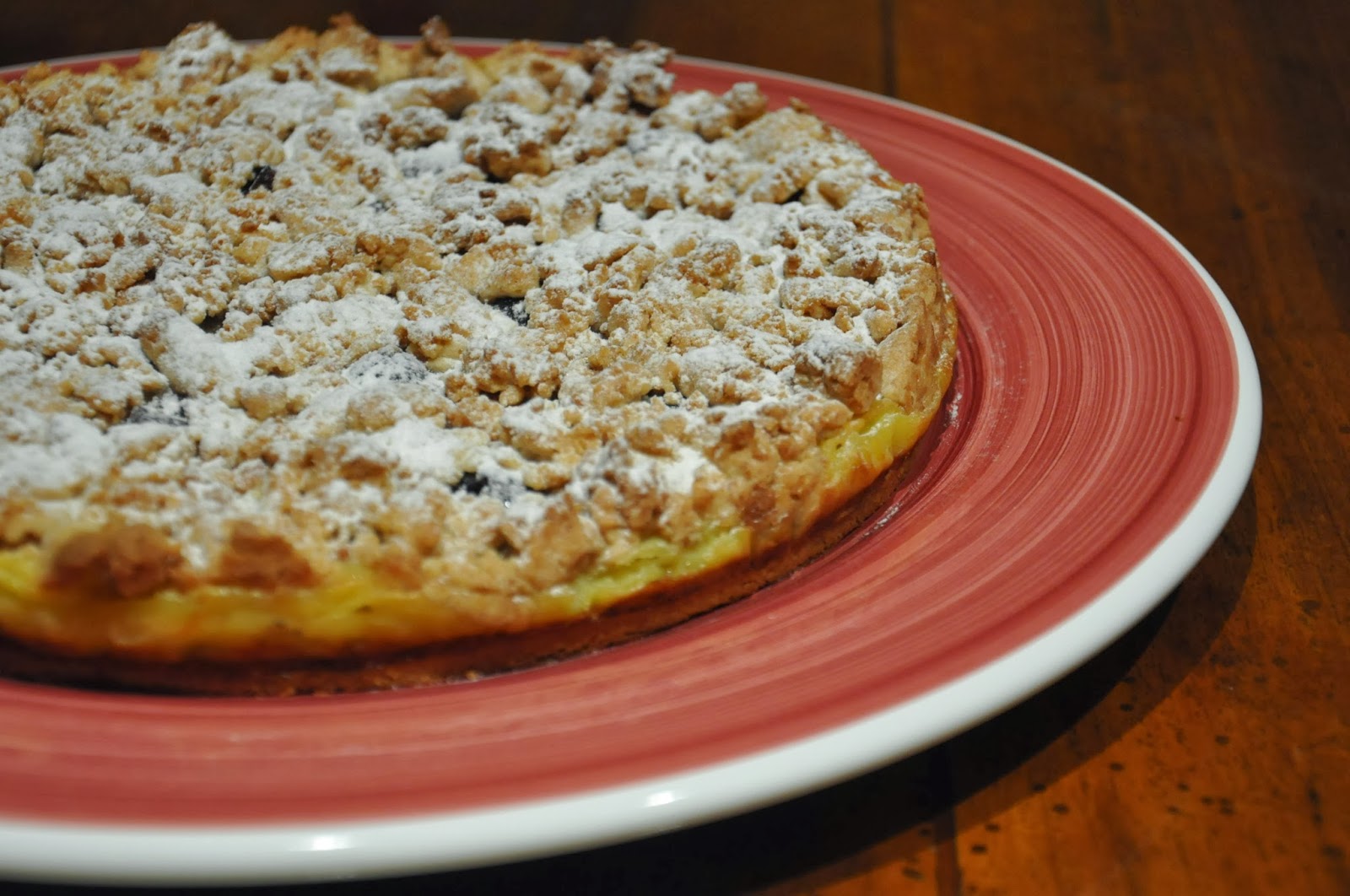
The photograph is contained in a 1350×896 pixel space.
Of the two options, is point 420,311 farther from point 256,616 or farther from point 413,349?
point 256,616

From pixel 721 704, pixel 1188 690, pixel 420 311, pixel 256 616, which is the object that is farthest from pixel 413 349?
pixel 1188 690

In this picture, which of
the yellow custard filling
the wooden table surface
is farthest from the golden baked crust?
the wooden table surface

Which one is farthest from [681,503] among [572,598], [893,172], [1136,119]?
[1136,119]

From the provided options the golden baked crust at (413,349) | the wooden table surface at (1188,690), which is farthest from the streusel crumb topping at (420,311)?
the wooden table surface at (1188,690)

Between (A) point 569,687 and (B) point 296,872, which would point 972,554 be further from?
(B) point 296,872

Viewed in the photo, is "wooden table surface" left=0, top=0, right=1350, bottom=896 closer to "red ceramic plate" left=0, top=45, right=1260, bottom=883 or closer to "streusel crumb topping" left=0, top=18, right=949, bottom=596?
"red ceramic plate" left=0, top=45, right=1260, bottom=883

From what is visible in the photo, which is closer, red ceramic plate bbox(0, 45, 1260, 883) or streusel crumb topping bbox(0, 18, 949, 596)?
red ceramic plate bbox(0, 45, 1260, 883)

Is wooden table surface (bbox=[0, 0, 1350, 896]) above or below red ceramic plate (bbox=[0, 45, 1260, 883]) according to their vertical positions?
below
